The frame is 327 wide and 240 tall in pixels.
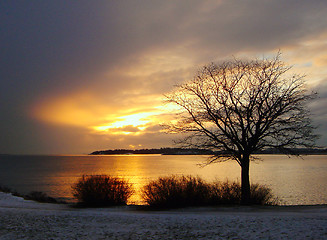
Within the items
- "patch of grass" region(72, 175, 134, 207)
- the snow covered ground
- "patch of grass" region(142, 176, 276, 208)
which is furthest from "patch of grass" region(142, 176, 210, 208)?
the snow covered ground

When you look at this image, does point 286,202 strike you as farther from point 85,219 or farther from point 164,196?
point 85,219

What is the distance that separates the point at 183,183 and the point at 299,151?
820 cm

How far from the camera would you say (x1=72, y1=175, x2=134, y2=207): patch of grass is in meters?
21.1

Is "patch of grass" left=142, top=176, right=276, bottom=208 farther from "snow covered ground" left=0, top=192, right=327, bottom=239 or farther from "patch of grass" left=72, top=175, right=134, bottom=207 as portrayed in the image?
"snow covered ground" left=0, top=192, right=327, bottom=239

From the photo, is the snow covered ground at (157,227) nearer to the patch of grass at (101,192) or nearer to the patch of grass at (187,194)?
the patch of grass at (187,194)

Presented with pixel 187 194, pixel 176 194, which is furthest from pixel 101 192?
pixel 187 194

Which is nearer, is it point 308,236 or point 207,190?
point 308,236

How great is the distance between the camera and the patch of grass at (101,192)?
21078mm

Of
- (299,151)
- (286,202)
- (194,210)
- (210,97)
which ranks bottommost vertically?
(286,202)

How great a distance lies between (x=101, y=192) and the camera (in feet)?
69.5

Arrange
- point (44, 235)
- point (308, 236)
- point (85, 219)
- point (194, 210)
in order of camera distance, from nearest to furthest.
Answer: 1. point (308, 236)
2. point (44, 235)
3. point (85, 219)
4. point (194, 210)

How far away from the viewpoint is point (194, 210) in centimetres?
1773

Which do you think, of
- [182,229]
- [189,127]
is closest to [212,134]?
[189,127]

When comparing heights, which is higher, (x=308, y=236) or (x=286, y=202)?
(x=308, y=236)
